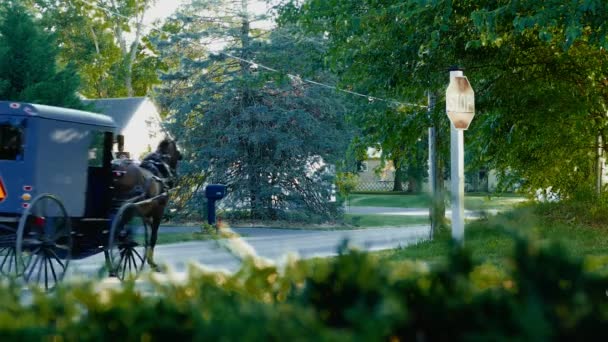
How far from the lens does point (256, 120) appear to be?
27969 mm

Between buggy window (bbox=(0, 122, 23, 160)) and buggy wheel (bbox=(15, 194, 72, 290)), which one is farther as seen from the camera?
buggy window (bbox=(0, 122, 23, 160))

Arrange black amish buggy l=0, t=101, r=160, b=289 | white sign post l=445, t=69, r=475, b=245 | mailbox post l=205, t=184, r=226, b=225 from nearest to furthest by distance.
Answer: black amish buggy l=0, t=101, r=160, b=289 < white sign post l=445, t=69, r=475, b=245 < mailbox post l=205, t=184, r=226, b=225

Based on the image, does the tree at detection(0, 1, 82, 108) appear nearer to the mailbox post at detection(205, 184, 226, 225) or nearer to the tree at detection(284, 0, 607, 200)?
the mailbox post at detection(205, 184, 226, 225)

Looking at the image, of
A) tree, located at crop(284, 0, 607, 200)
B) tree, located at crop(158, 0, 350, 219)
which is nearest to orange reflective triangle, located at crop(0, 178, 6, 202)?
tree, located at crop(284, 0, 607, 200)

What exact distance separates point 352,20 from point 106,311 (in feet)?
43.5

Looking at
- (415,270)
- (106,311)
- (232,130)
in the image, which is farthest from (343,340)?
(232,130)

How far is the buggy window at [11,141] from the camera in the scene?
38.4 ft

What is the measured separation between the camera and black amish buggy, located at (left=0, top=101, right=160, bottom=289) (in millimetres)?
11227

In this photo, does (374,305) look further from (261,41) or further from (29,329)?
(261,41)

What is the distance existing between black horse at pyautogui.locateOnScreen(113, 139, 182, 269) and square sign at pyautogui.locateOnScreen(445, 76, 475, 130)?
447 cm

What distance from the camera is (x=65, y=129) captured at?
12.2 metres

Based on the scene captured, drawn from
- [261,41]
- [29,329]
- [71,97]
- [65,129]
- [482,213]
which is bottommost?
[29,329]

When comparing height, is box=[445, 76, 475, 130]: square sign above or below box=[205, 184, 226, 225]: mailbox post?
above

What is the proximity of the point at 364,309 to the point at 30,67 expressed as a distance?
2434 centimetres
